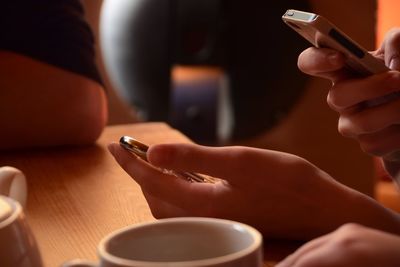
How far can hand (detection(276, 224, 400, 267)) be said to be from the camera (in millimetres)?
355

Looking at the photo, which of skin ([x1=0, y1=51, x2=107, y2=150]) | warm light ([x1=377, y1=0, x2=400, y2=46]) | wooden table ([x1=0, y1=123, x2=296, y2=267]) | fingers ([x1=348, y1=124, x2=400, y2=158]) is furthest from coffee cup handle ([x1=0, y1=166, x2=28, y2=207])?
warm light ([x1=377, y1=0, x2=400, y2=46])

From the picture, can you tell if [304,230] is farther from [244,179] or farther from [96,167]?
[96,167]

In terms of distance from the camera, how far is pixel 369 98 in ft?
1.92

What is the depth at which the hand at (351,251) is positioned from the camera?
355 millimetres

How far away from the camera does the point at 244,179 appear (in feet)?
1.62

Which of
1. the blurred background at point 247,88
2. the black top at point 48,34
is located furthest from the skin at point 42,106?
the blurred background at point 247,88

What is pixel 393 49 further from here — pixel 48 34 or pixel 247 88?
pixel 247 88

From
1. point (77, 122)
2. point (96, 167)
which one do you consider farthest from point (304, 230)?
point (77, 122)

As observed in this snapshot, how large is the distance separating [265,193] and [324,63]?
0.12 meters

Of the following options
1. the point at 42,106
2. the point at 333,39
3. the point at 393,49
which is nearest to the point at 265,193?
the point at 333,39

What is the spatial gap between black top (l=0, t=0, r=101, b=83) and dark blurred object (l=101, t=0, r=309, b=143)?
93 centimetres

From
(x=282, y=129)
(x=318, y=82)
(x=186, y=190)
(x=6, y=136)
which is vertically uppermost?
(x=186, y=190)

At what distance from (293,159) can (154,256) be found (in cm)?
16

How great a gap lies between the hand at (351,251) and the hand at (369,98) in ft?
0.68
